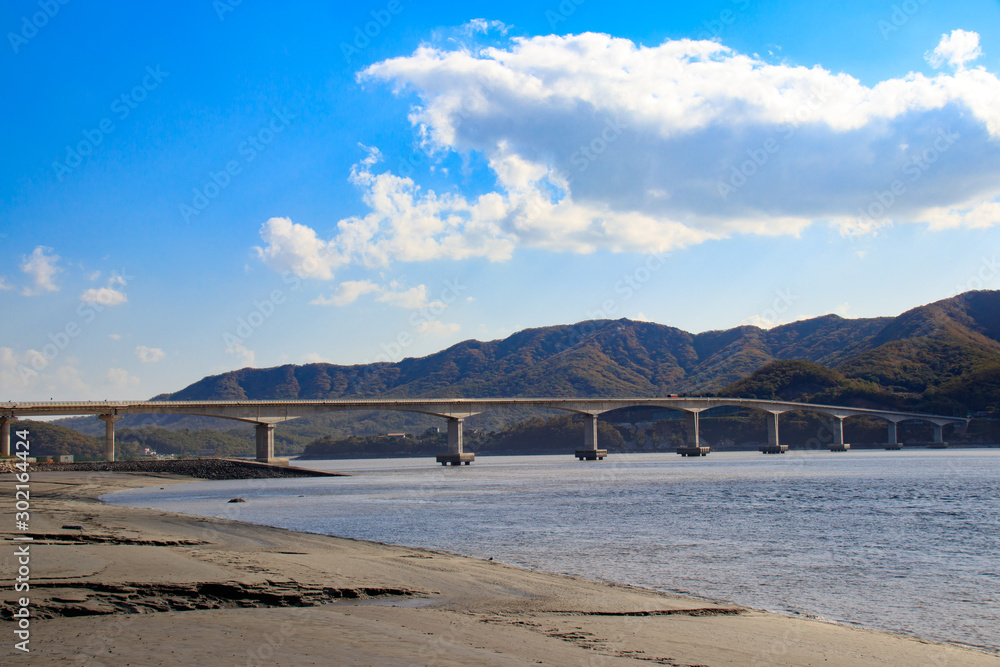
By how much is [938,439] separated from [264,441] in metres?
156

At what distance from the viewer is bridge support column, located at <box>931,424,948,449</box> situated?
17750cm

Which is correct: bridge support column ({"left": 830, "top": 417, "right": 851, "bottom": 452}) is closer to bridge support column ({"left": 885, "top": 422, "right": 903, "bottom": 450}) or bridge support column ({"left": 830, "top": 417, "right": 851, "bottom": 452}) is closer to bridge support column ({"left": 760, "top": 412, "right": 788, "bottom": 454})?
bridge support column ({"left": 885, "top": 422, "right": 903, "bottom": 450})

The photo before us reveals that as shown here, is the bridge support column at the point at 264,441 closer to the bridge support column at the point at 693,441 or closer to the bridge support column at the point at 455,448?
the bridge support column at the point at 455,448

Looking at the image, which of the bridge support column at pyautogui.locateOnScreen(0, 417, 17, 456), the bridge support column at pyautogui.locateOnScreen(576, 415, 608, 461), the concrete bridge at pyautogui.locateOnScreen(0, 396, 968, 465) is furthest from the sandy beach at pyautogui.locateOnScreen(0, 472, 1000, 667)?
the bridge support column at pyautogui.locateOnScreen(576, 415, 608, 461)

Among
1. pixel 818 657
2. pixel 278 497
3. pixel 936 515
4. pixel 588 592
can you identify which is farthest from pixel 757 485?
pixel 818 657

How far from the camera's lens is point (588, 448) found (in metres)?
147

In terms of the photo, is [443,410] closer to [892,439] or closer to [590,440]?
[590,440]

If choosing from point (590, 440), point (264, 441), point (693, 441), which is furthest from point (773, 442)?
point (264, 441)

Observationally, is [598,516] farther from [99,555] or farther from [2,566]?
[2,566]

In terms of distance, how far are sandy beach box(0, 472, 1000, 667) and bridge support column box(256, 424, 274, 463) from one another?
279 feet

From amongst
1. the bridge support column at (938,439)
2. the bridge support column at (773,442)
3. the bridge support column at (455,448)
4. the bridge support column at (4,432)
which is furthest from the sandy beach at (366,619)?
the bridge support column at (938,439)

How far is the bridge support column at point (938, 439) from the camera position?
582 feet

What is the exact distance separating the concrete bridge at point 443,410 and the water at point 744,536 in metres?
41.8

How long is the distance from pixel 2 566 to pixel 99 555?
9.89 feet
